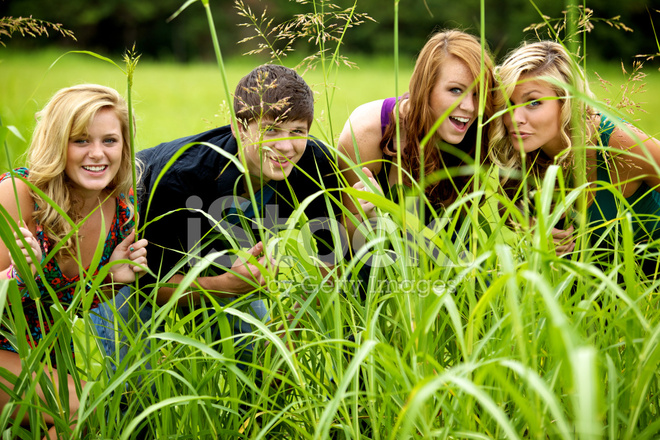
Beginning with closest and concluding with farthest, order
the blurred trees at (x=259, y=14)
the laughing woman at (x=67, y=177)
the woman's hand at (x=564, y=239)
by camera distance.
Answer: the woman's hand at (x=564, y=239) < the laughing woman at (x=67, y=177) < the blurred trees at (x=259, y=14)

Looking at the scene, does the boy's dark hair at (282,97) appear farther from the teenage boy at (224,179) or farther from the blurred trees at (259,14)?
the blurred trees at (259,14)

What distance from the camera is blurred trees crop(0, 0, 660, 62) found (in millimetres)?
13727

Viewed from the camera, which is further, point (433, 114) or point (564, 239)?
point (433, 114)

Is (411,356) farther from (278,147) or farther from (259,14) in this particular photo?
(259,14)

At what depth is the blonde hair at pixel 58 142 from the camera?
1436 millimetres

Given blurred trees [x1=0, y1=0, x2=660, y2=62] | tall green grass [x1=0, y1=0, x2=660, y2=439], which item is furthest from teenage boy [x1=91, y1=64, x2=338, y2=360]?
blurred trees [x1=0, y1=0, x2=660, y2=62]

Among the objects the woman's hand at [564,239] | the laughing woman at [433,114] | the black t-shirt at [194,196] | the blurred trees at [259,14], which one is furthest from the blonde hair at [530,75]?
the blurred trees at [259,14]

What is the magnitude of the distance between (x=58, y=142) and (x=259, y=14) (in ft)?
50.5

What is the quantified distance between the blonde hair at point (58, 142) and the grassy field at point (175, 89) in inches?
102

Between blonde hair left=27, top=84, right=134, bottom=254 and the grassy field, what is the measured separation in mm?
2586

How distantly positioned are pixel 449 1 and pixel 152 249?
1523cm

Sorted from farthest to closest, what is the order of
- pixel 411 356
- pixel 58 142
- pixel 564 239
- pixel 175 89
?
pixel 175 89 < pixel 58 142 < pixel 564 239 < pixel 411 356

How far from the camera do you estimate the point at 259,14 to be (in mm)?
15836

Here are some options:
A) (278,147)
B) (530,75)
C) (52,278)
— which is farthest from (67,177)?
(530,75)
